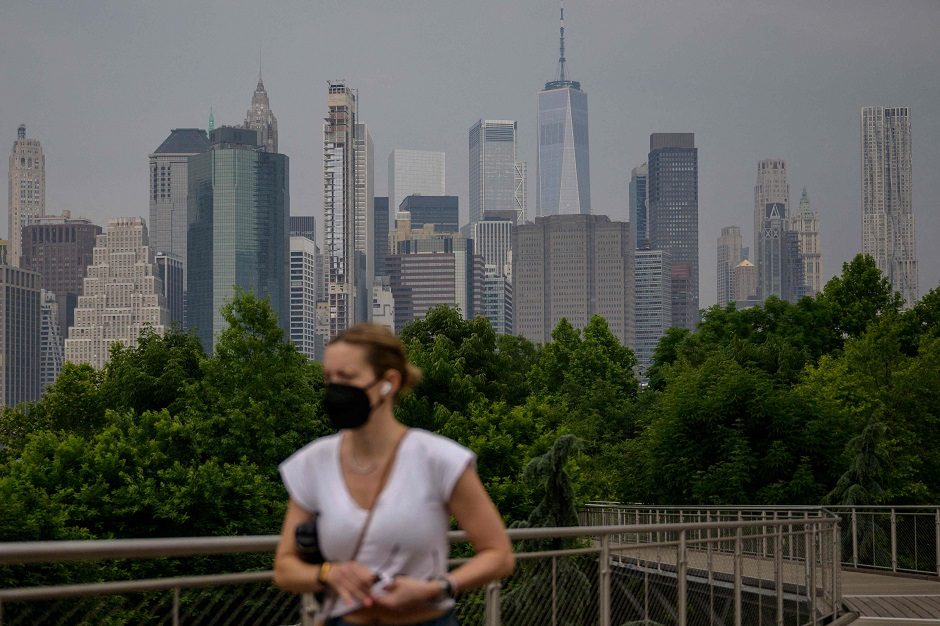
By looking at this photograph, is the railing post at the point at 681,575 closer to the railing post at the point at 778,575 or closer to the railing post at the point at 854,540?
the railing post at the point at 778,575

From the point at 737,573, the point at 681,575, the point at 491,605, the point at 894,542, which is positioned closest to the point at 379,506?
the point at 491,605

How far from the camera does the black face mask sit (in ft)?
11.1

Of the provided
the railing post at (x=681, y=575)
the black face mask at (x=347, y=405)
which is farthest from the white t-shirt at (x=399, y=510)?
the railing post at (x=681, y=575)

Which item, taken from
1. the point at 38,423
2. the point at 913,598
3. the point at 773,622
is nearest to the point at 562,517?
the point at 913,598

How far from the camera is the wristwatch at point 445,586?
11.4 feet

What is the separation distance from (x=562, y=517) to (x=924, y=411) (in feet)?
84.0

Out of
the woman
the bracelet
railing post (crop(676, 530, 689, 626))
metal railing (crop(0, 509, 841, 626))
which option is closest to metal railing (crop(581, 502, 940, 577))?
metal railing (crop(0, 509, 841, 626))

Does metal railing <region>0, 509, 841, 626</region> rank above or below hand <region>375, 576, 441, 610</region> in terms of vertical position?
below

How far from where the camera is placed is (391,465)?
3.51 meters

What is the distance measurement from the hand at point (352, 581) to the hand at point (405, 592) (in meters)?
0.04

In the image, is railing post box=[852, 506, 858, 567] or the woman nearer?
the woman

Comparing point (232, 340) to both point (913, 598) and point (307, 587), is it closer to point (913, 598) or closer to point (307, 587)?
point (913, 598)

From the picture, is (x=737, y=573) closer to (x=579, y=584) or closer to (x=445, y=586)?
(x=579, y=584)

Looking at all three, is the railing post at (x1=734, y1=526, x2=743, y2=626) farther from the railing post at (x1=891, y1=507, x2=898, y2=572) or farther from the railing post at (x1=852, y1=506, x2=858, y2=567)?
the railing post at (x1=852, y1=506, x2=858, y2=567)
